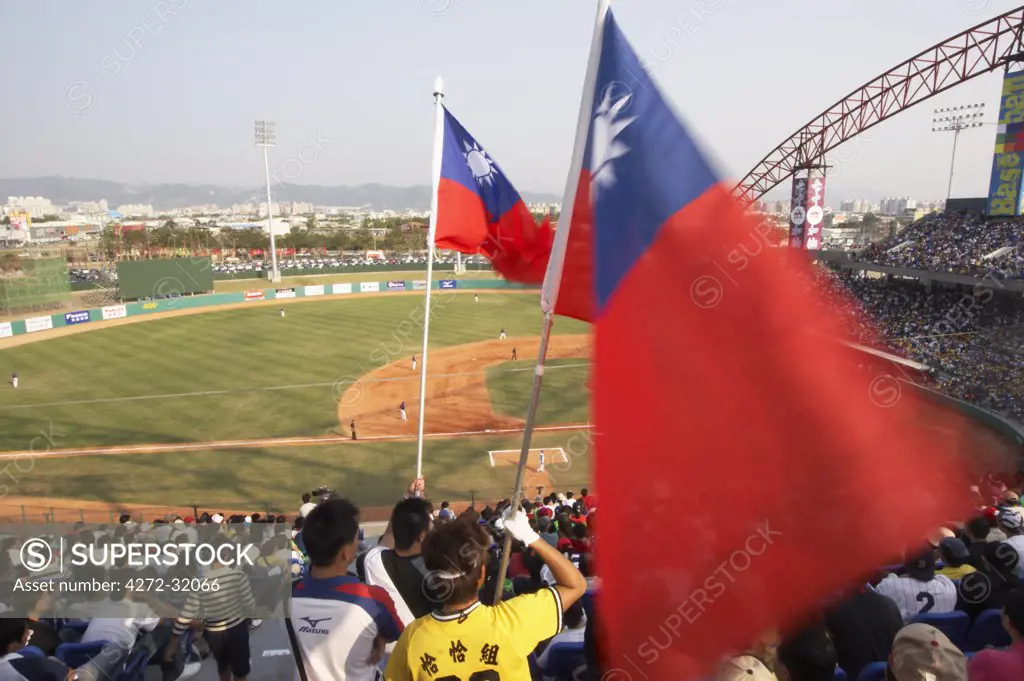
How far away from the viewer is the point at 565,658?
4.44 m

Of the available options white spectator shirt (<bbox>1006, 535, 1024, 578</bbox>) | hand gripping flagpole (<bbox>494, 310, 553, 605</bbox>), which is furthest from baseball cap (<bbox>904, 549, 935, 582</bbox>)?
hand gripping flagpole (<bbox>494, 310, 553, 605</bbox>)

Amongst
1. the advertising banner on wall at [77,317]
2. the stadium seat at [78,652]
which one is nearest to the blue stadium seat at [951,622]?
the stadium seat at [78,652]

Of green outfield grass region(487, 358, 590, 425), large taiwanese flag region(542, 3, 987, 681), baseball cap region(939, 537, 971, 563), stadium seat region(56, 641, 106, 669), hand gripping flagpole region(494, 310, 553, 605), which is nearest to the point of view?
large taiwanese flag region(542, 3, 987, 681)

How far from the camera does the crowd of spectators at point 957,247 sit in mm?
27172

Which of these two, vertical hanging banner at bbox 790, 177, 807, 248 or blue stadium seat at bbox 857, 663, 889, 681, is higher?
vertical hanging banner at bbox 790, 177, 807, 248

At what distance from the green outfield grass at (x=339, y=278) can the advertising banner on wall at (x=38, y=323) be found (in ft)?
61.7

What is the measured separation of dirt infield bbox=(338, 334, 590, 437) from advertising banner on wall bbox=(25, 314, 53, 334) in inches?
1095

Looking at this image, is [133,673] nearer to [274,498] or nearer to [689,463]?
[689,463]

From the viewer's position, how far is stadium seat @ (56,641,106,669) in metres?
4.79

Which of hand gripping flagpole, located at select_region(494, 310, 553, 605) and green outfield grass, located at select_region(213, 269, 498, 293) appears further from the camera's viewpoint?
green outfield grass, located at select_region(213, 269, 498, 293)

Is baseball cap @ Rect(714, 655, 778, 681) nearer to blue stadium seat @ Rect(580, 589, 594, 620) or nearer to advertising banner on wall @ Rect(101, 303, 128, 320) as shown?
blue stadium seat @ Rect(580, 589, 594, 620)

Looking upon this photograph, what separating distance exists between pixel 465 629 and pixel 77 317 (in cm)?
5320

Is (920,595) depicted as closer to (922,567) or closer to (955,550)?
(922,567)

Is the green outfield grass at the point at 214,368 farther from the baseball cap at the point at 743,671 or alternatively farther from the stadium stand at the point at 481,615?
the baseball cap at the point at 743,671
